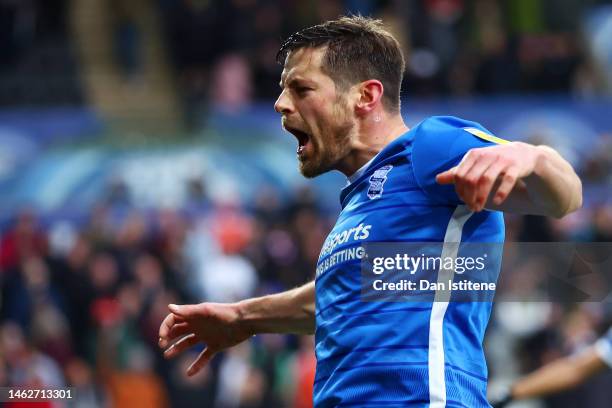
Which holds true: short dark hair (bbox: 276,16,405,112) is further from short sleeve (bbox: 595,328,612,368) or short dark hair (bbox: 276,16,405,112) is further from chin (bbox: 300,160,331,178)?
short sleeve (bbox: 595,328,612,368)

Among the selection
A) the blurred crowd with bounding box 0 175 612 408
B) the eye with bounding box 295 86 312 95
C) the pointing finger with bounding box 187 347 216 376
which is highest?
the eye with bounding box 295 86 312 95

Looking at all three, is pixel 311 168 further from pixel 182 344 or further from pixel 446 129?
pixel 182 344

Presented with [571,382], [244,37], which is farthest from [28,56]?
Answer: [571,382]

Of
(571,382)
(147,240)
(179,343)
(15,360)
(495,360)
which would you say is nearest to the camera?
(179,343)

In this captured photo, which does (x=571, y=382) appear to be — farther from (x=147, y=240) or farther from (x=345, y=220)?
(x=147, y=240)

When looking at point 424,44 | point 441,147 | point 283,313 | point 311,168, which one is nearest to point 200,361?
point 283,313

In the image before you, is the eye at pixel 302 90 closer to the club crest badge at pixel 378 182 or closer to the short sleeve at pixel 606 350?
the club crest badge at pixel 378 182

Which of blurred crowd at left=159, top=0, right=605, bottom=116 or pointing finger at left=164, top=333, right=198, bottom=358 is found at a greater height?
blurred crowd at left=159, top=0, right=605, bottom=116

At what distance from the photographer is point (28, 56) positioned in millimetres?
17109

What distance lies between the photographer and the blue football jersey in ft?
12.3

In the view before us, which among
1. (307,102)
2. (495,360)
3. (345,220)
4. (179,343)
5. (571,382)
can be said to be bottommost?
(495,360)

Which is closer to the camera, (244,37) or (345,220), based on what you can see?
(345,220)

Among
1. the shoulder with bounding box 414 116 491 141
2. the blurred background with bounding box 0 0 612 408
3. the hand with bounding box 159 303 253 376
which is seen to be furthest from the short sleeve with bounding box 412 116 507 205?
the blurred background with bounding box 0 0 612 408

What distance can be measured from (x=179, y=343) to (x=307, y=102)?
1.05 metres
